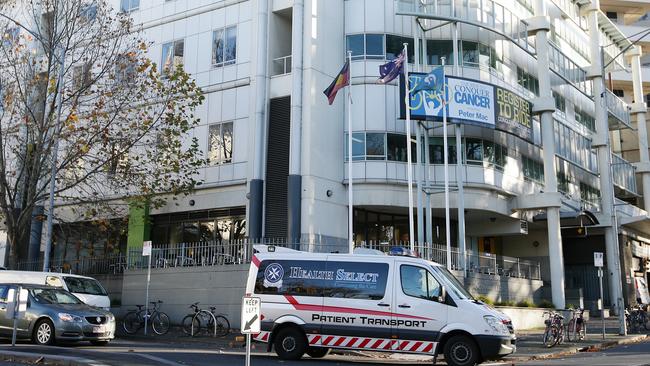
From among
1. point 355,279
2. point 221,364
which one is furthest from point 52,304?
point 355,279

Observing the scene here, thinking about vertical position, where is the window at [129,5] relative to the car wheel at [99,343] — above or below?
above

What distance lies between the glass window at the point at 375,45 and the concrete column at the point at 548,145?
838 centimetres

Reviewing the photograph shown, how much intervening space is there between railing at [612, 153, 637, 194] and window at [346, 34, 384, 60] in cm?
Result: 2092

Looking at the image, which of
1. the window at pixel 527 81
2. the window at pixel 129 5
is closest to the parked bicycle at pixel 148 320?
the window at pixel 129 5

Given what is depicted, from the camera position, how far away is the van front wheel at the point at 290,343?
14.1m

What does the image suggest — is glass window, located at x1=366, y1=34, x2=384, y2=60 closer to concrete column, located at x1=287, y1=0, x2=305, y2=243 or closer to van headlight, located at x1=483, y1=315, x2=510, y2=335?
concrete column, located at x1=287, y1=0, x2=305, y2=243

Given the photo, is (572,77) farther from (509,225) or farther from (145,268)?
(145,268)

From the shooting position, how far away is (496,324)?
1295cm

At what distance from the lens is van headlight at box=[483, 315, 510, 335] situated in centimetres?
1290

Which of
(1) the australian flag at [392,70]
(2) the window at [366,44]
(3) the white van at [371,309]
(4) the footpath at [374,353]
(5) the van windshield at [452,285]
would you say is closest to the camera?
(3) the white van at [371,309]

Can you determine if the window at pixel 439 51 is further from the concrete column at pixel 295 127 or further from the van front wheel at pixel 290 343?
the van front wheel at pixel 290 343

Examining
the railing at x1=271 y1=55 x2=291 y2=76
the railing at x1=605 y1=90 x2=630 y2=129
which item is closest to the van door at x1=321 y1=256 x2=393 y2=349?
the railing at x1=271 y1=55 x2=291 y2=76

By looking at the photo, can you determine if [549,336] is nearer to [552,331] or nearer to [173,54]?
[552,331]

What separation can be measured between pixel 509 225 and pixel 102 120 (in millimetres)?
19461
